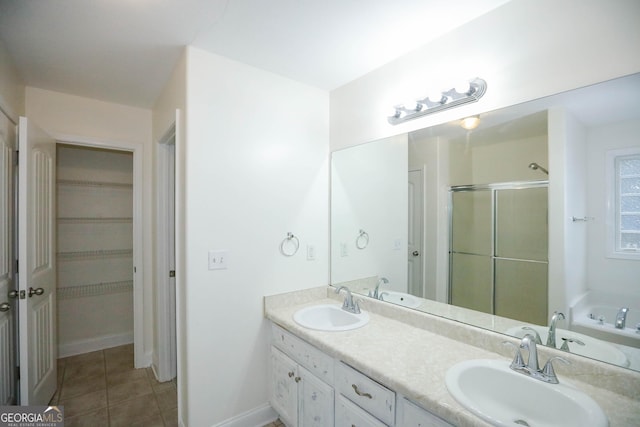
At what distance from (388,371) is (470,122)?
127 cm

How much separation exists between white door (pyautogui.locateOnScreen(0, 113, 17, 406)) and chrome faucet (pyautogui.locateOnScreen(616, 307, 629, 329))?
2.98 metres

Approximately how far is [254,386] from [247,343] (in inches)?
12.0

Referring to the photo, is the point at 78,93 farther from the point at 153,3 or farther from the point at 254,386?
the point at 254,386

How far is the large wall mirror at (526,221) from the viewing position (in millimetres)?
1092

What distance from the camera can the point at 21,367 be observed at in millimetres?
1683

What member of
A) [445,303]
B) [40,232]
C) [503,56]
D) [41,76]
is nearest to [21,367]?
[40,232]

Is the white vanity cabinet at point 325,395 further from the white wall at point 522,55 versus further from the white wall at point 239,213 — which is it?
the white wall at point 522,55

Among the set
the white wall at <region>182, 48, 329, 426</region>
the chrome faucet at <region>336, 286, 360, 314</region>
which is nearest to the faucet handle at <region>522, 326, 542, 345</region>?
the chrome faucet at <region>336, 286, 360, 314</region>

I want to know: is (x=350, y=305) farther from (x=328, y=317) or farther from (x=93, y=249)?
(x=93, y=249)

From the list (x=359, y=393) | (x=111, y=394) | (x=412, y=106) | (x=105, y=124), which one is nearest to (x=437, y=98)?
(x=412, y=106)

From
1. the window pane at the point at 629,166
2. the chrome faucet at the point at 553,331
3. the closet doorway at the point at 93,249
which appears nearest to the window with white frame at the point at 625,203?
the window pane at the point at 629,166

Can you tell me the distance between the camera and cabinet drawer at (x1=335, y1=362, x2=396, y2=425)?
1.16 metres

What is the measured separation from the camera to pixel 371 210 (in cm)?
211

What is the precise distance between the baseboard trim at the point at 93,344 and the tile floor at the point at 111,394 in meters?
0.08
